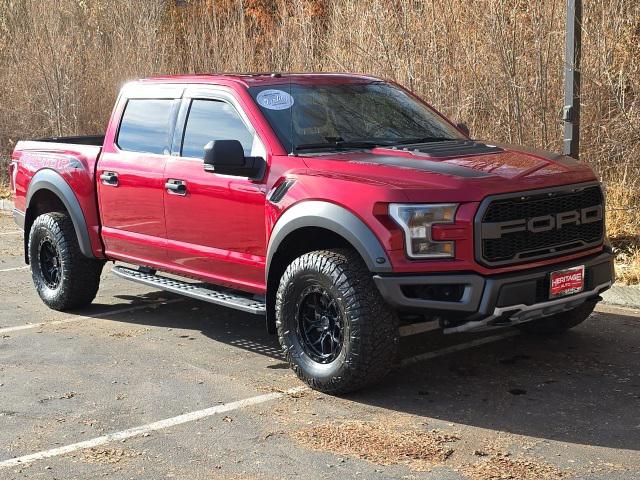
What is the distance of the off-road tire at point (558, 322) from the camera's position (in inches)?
249

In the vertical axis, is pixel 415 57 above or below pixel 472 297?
above

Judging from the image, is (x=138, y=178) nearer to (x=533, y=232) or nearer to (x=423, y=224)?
(x=423, y=224)

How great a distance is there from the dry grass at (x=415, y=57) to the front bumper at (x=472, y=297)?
414 centimetres

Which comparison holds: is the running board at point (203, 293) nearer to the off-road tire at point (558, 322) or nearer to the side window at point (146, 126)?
the side window at point (146, 126)

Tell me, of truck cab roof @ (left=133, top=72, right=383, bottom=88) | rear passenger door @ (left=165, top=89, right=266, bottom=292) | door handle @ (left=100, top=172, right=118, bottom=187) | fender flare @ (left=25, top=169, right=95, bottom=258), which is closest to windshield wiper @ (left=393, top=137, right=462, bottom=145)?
truck cab roof @ (left=133, top=72, right=383, bottom=88)

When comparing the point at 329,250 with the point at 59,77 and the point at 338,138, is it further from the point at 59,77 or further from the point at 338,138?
the point at 59,77

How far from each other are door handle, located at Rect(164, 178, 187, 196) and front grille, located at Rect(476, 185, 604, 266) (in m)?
2.21

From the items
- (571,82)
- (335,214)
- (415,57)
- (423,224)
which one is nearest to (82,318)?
(335,214)

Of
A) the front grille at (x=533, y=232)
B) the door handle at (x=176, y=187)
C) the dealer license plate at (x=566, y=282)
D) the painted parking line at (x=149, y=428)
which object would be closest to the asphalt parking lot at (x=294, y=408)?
the painted parking line at (x=149, y=428)

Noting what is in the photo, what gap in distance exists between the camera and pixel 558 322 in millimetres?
6445

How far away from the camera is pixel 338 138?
5.98 m

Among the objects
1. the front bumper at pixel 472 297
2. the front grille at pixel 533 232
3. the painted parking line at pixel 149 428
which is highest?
the front grille at pixel 533 232

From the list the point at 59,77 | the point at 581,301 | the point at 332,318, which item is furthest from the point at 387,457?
the point at 59,77

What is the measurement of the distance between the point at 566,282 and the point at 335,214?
53.2 inches
